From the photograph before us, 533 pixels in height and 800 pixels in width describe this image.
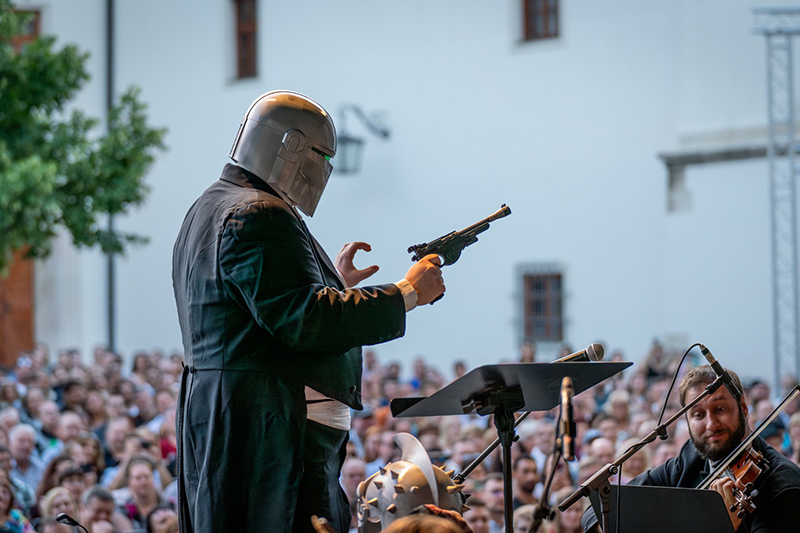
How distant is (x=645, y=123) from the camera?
12.8m

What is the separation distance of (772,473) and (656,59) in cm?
1038

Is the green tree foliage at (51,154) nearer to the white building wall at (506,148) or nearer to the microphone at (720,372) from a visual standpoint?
the white building wall at (506,148)

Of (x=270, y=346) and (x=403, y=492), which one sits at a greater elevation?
(x=270, y=346)

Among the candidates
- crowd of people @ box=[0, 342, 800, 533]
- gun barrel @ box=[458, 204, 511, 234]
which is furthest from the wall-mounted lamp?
gun barrel @ box=[458, 204, 511, 234]

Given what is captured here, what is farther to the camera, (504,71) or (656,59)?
(504,71)

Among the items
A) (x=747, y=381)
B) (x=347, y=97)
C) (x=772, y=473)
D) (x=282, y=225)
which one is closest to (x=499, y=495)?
(x=772, y=473)

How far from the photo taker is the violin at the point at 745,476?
121 inches

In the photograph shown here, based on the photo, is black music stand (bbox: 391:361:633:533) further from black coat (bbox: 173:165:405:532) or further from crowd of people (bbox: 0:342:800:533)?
crowd of people (bbox: 0:342:800:533)

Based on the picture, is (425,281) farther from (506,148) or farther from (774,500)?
(506,148)

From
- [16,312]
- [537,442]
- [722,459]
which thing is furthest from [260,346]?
[16,312]

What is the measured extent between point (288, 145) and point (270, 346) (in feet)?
1.63

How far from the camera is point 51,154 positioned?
37.6 ft

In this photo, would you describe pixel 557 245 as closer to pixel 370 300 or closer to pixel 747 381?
pixel 747 381

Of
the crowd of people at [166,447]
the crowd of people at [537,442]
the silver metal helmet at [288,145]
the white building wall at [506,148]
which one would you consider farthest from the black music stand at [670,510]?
the white building wall at [506,148]
